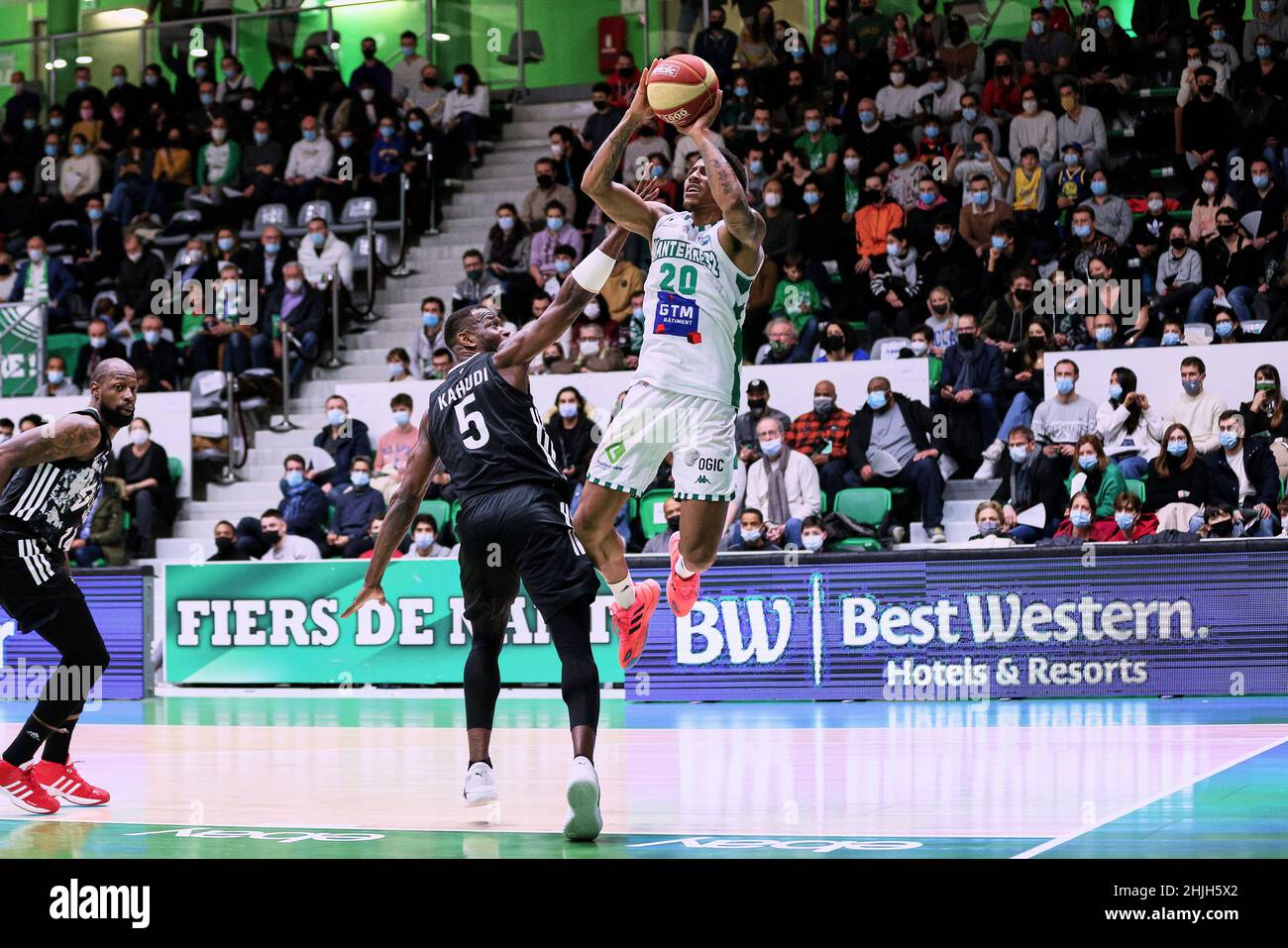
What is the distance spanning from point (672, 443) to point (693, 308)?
70 centimetres

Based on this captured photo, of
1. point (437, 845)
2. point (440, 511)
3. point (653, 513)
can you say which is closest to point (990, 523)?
point (653, 513)

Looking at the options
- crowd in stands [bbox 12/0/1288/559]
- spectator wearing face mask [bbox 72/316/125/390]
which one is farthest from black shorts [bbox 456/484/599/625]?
spectator wearing face mask [bbox 72/316/125/390]

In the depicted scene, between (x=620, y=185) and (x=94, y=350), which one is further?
(x=94, y=350)

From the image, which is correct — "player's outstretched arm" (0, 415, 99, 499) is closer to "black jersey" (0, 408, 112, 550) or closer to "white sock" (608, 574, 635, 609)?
"black jersey" (0, 408, 112, 550)

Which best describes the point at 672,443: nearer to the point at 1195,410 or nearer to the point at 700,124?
the point at 700,124

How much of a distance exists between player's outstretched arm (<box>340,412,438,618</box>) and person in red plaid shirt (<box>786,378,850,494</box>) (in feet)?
29.4

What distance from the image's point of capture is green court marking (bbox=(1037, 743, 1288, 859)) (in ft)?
20.5

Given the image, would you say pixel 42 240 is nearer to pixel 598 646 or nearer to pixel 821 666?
pixel 598 646

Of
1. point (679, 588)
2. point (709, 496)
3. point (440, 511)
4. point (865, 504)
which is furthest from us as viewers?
point (440, 511)

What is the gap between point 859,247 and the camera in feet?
63.9

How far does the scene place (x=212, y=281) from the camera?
22.2 metres

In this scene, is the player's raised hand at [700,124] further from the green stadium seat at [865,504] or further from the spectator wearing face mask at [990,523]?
the green stadium seat at [865,504]

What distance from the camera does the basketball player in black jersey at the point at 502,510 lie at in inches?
298

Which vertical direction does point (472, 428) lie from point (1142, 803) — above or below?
above
